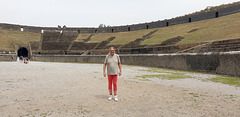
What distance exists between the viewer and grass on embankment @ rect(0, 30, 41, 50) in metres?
42.6

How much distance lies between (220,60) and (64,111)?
38.4 feet

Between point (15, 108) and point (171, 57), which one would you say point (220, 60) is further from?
point (15, 108)

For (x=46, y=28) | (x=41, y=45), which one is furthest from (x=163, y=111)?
(x=46, y=28)

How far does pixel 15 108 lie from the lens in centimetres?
431

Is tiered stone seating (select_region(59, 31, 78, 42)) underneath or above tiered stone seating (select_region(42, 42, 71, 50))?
above

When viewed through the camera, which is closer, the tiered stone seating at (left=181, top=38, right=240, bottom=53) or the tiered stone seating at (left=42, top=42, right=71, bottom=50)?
the tiered stone seating at (left=181, top=38, right=240, bottom=53)

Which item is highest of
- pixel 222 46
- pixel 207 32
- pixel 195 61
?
pixel 207 32

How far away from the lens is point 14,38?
1860 inches

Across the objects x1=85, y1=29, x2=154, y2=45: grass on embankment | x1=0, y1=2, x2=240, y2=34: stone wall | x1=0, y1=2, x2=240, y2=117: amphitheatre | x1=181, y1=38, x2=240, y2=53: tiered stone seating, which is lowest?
x1=0, y1=2, x2=240, y2=117: amphitheatre

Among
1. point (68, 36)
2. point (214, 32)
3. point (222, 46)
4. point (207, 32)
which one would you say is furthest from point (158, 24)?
point (222, 46)

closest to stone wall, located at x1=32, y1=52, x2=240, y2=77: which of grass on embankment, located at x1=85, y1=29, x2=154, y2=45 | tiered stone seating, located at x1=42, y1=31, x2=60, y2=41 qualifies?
grass on embankment, located at x1=85, y1=29, x2=154, y2=45

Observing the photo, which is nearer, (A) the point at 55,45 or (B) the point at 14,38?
(A) the point at 55,45

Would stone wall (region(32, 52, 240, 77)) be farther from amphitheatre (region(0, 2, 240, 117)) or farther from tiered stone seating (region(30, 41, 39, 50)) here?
tiered stone seating (region(30, 41, 39, 50))

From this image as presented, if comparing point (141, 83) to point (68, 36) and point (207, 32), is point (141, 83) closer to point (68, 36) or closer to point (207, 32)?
point (207, 32)
